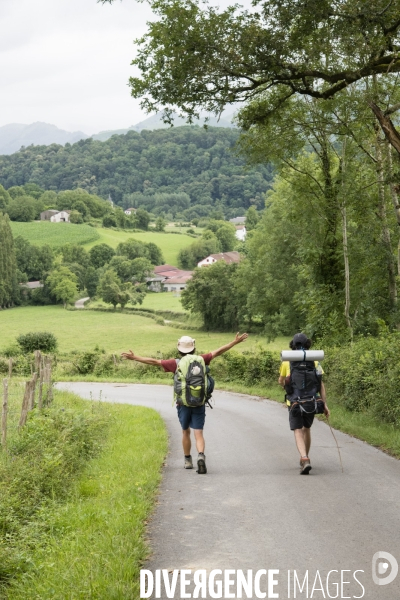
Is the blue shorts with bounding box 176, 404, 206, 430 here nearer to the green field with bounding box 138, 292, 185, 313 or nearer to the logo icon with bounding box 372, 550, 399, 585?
the logo icon with bounding box 372, 550, 399, 585

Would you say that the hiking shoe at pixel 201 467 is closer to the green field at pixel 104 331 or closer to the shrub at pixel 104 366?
the shrub at pixel 104 366

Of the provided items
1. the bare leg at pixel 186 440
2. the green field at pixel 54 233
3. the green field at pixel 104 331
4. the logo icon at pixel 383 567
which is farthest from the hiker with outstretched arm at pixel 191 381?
the green field at pixel 54 233

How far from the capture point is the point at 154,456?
1248 cm

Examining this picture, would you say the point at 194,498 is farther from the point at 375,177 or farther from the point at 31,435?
the point at 375,177

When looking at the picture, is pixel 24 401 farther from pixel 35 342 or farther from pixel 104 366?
pixel 35 342

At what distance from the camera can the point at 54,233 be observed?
17912cm

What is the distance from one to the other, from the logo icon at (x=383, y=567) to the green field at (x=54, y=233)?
162 meters

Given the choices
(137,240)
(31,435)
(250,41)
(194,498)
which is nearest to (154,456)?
(31,435)

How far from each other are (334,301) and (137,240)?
494 feet

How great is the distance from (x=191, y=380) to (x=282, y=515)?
127 inches

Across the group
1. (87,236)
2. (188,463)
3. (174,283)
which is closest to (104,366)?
(188,463)

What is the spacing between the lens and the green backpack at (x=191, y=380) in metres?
10.9

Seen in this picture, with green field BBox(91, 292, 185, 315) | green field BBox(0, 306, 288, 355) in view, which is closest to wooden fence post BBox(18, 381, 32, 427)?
green field BBox(0, 306, 288, 355)

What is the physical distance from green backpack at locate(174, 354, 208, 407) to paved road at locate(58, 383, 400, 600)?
1145mm
